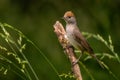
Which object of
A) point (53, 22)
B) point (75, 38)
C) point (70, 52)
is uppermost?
point (70, 52)

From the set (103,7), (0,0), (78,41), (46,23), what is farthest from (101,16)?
(78,41)

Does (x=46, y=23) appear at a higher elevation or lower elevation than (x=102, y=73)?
higher

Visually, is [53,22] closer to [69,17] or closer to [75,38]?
[75,38]

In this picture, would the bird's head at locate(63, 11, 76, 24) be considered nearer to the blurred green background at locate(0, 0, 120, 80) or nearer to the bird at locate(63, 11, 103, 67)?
the bird at locate(63, 11, 103, 67)

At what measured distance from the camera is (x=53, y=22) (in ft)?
31.1

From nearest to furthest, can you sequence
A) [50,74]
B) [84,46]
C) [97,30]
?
1. [84,46]
2. [50,74]
3. [97,30]

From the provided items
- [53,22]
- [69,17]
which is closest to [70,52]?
[69,17]

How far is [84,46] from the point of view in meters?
5.79

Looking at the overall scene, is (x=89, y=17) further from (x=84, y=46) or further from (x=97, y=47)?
(x=84, y=46)

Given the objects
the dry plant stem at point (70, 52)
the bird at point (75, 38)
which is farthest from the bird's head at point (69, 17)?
the dry plant stem at point (70, 52)

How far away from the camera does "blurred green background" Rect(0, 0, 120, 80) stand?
354 inches

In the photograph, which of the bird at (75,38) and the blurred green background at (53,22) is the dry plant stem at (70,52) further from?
Result: the blurred green background at (53,22)

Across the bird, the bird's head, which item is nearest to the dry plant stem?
the bird's head

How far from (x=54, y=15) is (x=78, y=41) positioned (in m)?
3.91
